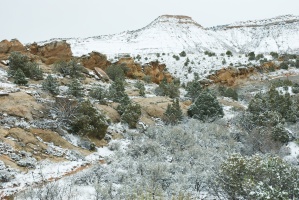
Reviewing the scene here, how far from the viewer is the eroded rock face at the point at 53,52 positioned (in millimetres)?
34469

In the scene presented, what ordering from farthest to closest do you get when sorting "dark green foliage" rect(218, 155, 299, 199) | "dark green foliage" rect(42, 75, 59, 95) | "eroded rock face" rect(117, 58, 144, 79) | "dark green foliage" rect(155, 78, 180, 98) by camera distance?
"eroded rock face" rect(117, 58, 144, 79) → "dark green foliage" rect(155, 78, 180, 98) → "dark green foliage" rect(42, 75, 59, 95) → "dark green foliage" rect(218, 155, 299, 199)

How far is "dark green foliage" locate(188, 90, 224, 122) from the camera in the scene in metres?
24.6

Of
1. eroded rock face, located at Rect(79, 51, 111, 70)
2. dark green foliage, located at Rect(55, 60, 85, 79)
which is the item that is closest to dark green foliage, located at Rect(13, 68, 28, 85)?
dark green foliage, located at Rect(55, 60, 85, 79)

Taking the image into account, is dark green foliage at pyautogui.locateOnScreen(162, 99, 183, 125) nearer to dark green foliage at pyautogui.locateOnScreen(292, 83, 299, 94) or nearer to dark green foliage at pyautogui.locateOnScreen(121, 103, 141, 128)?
dark green foliage at pyautogui.locateOnScreen(121, 103, 141, 128)

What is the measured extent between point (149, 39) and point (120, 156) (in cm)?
5764

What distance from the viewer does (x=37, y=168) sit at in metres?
13.2

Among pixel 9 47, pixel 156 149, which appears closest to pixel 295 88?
pixel 156 149

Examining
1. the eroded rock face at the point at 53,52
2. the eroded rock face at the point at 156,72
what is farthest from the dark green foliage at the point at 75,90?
the eroded rock face at the point at 156,72

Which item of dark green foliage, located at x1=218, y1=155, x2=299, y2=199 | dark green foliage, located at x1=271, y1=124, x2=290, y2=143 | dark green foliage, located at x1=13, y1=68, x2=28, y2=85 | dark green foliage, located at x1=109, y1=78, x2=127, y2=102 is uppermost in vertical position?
dark green foliage, located at x1=13, y1=68, x2=28, y2=85

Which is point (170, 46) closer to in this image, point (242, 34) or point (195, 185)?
point (242, 34)

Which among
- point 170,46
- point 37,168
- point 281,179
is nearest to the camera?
point 281,179

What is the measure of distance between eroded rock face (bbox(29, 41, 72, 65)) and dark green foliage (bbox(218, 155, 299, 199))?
2653 cm

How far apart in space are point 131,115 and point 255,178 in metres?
11.0

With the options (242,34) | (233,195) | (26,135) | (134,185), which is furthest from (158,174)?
(242,34)
